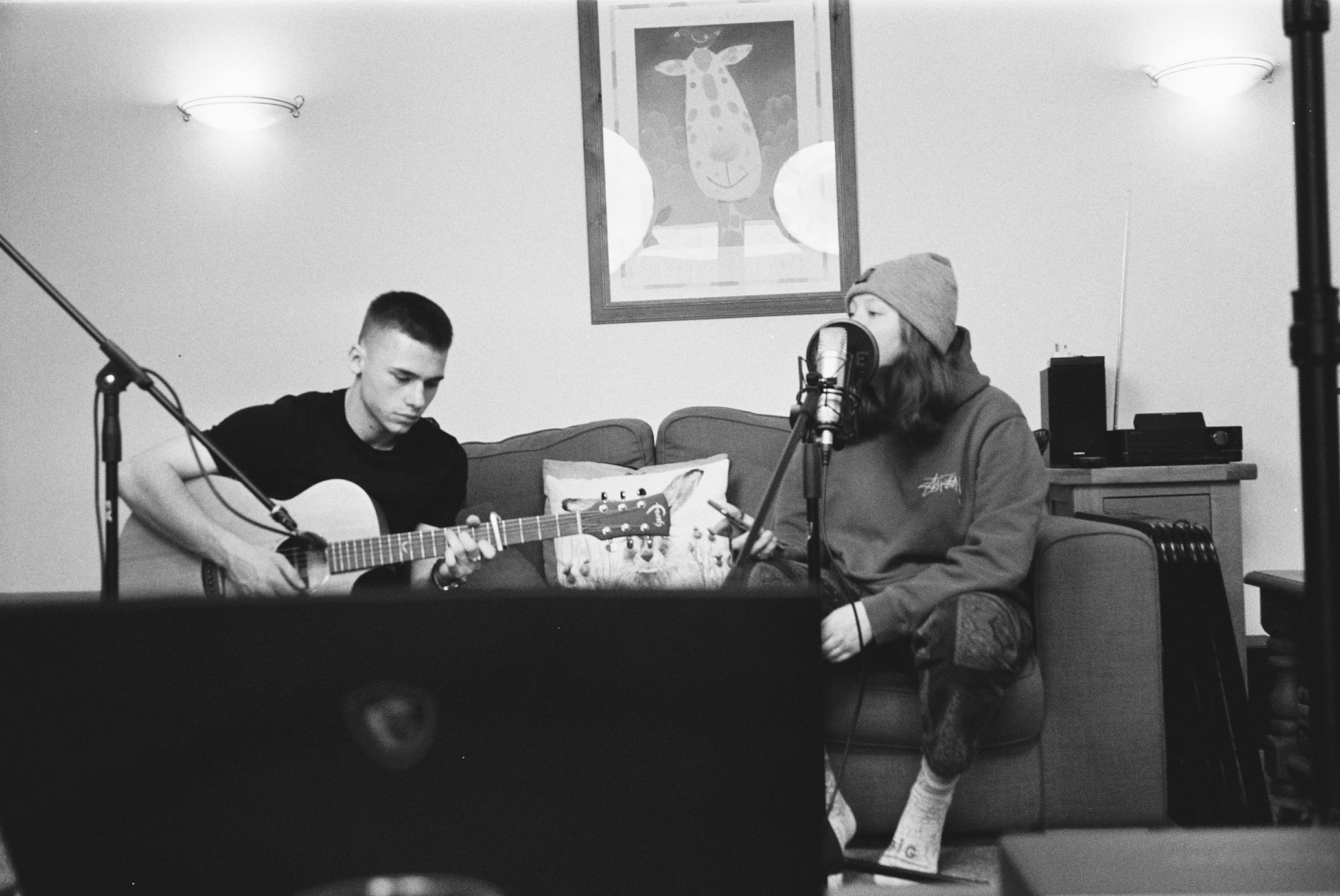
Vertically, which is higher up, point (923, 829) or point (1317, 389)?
point (1317, 389)

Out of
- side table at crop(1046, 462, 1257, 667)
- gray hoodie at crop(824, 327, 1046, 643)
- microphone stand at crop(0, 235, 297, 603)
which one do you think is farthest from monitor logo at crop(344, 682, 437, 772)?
side table at crop(1046, 462, 1257, 667)

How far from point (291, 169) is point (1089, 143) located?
2262 millimetres

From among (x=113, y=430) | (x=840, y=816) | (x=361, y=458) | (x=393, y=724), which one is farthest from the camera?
(x=361, y=458)

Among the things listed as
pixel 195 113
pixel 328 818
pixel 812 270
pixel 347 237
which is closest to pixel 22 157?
pixel 195 113

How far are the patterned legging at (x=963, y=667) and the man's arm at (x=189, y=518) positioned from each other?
965 millimetres

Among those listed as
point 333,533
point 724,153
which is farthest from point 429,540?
point 724,153

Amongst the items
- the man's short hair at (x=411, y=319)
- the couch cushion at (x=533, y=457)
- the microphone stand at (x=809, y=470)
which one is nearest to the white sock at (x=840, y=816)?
the microphone stand at (x=809, y=470)

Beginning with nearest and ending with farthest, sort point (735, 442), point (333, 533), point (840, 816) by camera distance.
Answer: point (840, 816) → point (333, 533) → point (735, 442)

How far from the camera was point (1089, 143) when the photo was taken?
3189 millimetres

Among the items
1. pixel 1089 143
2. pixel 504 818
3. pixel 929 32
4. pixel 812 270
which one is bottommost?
pixel 504 818

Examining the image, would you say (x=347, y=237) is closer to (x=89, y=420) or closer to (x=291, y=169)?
(x=291, y=169)

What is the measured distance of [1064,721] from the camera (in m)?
2.00

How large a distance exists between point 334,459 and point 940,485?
48.6 inches

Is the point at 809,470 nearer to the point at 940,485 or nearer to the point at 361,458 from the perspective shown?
the point at 940,485
